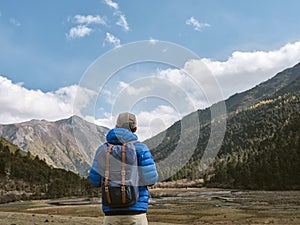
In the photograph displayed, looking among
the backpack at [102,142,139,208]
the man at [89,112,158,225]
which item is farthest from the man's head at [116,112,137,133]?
the backpack at [102,142,139,208]

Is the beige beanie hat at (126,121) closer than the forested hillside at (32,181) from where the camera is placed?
Yes

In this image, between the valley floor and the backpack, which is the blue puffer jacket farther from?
the valley floor

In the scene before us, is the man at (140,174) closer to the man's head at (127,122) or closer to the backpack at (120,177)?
the man's head at (127,122)

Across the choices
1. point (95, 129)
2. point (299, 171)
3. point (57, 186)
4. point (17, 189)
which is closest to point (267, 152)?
point (299, 171)

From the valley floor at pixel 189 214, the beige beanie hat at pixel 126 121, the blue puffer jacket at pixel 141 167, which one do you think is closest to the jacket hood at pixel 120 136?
the blue puffer jacket at pixel 141 167

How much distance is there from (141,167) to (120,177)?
1.44 ft

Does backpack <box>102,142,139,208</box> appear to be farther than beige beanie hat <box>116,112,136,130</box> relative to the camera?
No

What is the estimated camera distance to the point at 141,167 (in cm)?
705

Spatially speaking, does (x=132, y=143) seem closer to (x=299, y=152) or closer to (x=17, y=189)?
(x=17, y=189)

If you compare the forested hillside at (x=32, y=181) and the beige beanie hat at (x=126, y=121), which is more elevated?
the forested hillside at (x=32, y=181)

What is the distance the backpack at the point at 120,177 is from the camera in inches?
268

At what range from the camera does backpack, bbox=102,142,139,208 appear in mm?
6816

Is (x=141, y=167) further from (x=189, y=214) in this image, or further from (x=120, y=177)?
(x=189, y=214)

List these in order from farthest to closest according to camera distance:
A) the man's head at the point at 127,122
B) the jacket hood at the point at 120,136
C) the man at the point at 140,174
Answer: the man's head at the point at 127,122 → the jacket hood at the point at 120,136 → the man at the point at 140,174
